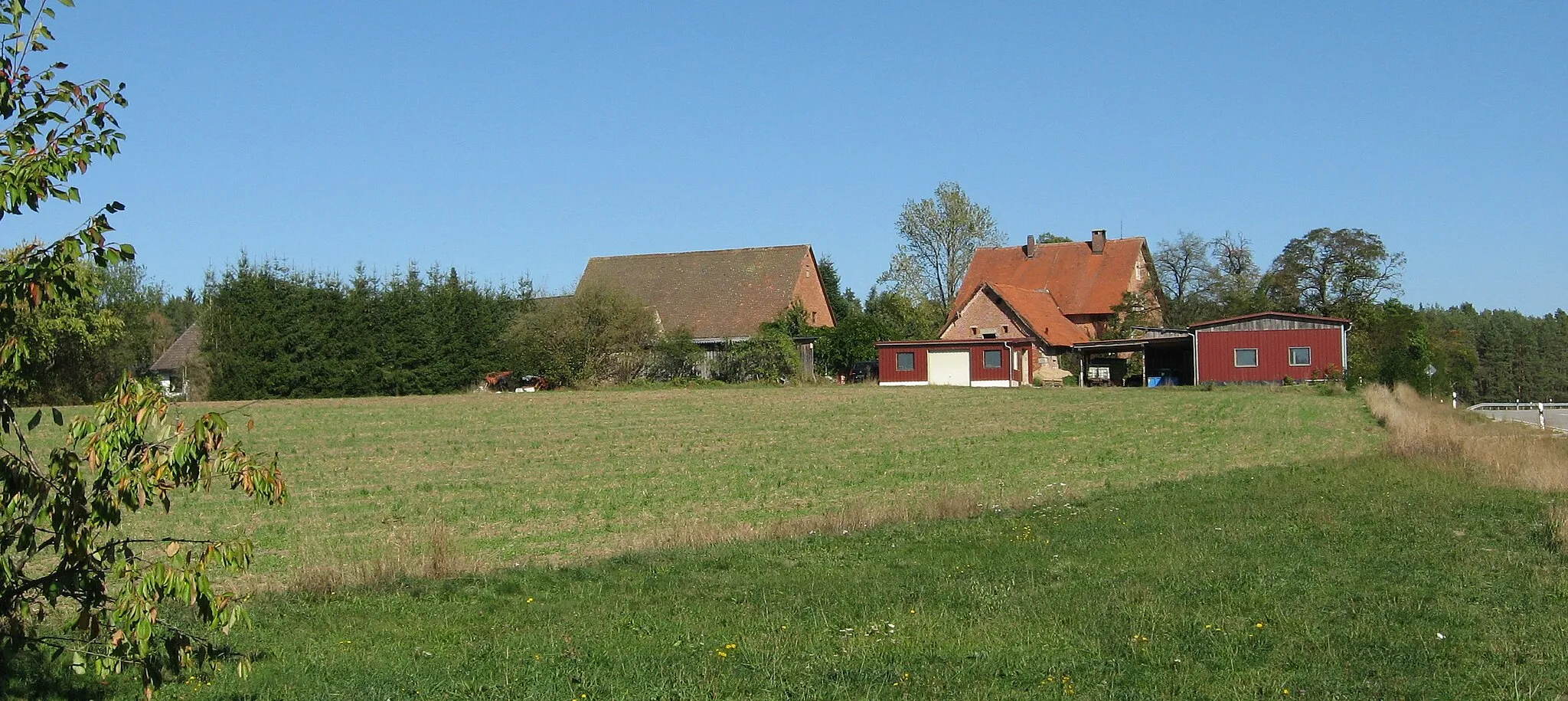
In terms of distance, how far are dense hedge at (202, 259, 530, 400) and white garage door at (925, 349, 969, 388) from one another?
71.3ft

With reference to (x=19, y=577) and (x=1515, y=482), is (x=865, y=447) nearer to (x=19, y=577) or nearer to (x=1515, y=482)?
(x=1515, y=482)

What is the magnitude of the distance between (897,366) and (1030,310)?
31.9 ft

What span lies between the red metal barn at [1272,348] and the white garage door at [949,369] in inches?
445

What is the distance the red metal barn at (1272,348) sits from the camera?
178 feet

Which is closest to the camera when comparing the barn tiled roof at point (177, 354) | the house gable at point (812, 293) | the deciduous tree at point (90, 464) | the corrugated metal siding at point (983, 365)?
the deciduous tree at point (90, 464)

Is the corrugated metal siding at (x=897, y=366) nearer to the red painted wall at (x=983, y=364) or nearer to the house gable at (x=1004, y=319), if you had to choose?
the red painted wall at (x=983, y=364)

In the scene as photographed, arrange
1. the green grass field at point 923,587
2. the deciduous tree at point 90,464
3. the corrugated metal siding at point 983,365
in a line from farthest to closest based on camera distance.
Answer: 1. the corrugated metal siding at point 983,365
2. the green grass field at point 923,587
3. the deciduous tree at point 90,464

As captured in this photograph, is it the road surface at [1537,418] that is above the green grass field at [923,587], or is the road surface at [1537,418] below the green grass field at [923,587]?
above

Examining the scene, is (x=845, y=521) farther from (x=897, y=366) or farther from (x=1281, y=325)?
(x=897, y=366)

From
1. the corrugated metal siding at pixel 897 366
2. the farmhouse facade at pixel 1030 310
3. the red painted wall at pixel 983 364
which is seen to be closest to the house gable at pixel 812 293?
the corrugated metal siding at pixel 897 366

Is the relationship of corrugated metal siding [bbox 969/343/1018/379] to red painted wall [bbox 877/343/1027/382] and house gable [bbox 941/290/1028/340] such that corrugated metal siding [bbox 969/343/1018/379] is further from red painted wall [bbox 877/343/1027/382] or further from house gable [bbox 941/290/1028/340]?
house gable [bbox 941/290/1028/340]

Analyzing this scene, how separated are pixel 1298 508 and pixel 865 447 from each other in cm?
1377

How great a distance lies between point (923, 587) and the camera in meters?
10.4

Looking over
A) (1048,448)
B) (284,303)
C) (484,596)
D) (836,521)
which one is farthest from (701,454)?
(284,303)
